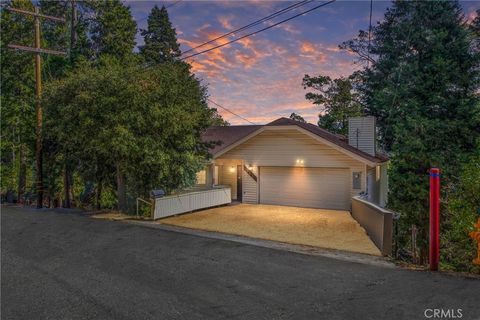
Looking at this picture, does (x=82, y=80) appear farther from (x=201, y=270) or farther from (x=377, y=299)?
(x=377, y=299)

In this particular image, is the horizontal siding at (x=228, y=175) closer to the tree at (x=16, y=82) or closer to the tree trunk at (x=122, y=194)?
the tree trunk at (x=122, y=194)

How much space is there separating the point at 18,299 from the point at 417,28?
30348mm

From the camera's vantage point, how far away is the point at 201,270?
751 cm

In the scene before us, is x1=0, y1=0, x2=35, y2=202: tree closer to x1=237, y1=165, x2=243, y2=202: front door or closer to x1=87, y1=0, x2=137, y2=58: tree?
x1=87, y1=0, x2=137, y2=58: tree

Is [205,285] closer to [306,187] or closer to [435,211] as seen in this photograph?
[435,211]

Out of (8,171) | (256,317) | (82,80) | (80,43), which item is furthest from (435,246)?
(8,171)

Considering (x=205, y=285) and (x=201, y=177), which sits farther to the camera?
(x=201, y=177)

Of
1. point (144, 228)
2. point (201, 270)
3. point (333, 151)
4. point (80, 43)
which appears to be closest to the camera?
point (201, 270)

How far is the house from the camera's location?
17.6 m

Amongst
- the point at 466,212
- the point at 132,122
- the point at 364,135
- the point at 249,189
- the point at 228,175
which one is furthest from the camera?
the point at 228,175

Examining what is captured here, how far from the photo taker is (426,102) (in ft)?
77.2

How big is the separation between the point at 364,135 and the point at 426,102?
7.12 metres

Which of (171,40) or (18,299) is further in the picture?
(171,40)
